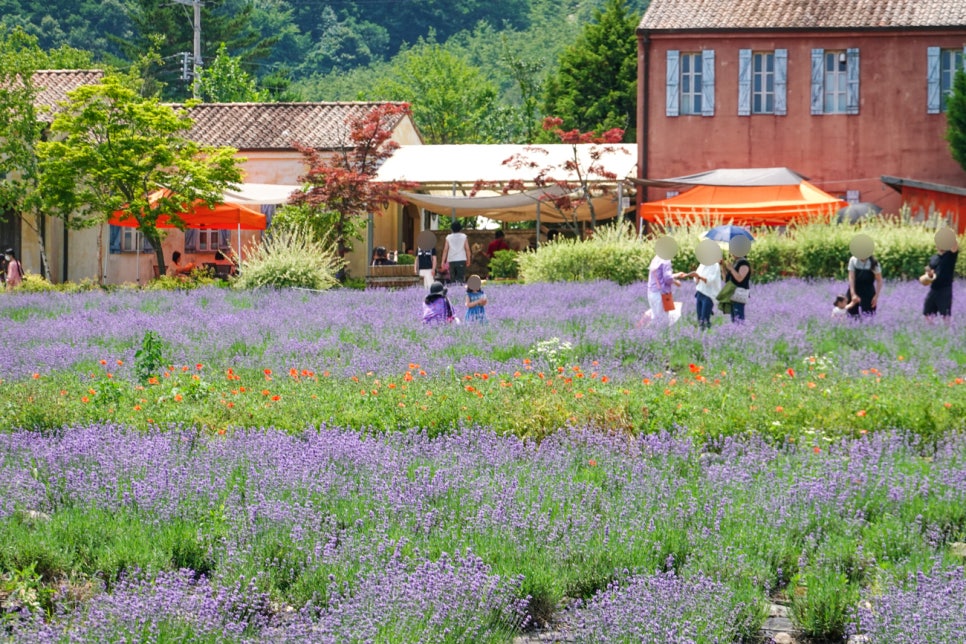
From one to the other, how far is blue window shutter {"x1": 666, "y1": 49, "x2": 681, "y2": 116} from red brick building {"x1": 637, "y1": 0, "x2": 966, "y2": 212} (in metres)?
0.03

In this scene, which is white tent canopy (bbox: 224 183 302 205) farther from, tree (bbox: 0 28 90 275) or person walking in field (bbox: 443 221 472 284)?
person walking in field (bbox: 443 221 472 284)

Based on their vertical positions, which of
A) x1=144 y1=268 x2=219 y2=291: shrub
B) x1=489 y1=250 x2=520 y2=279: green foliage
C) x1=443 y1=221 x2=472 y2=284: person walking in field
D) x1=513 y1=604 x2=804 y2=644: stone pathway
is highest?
x1=443 y1=221 x2=472 y2=284: person walking in field

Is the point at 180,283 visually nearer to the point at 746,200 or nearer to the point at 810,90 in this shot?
the point at 746,200

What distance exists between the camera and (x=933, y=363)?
1217cm

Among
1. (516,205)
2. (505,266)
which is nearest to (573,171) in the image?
(516,205)

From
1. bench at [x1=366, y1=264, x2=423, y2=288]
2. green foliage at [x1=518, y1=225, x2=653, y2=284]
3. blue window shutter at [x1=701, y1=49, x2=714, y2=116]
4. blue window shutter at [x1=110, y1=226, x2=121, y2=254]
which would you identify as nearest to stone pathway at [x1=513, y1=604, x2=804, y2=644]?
green foliage at [x1=518, y1=225, x2=653, y2=284]

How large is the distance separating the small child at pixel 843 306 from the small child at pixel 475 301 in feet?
12.7

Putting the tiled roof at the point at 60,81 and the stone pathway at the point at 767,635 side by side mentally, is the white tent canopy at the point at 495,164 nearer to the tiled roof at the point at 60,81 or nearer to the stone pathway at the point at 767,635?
the tiled roof at the point at 60,81

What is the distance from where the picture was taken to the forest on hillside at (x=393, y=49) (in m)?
50.8

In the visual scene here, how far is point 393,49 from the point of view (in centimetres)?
9475

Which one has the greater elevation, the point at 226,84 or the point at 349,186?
the point at 226,84

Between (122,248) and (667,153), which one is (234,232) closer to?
(122,248)

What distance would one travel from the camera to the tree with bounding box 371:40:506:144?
61.5 metres

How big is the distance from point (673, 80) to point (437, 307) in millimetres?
18037
